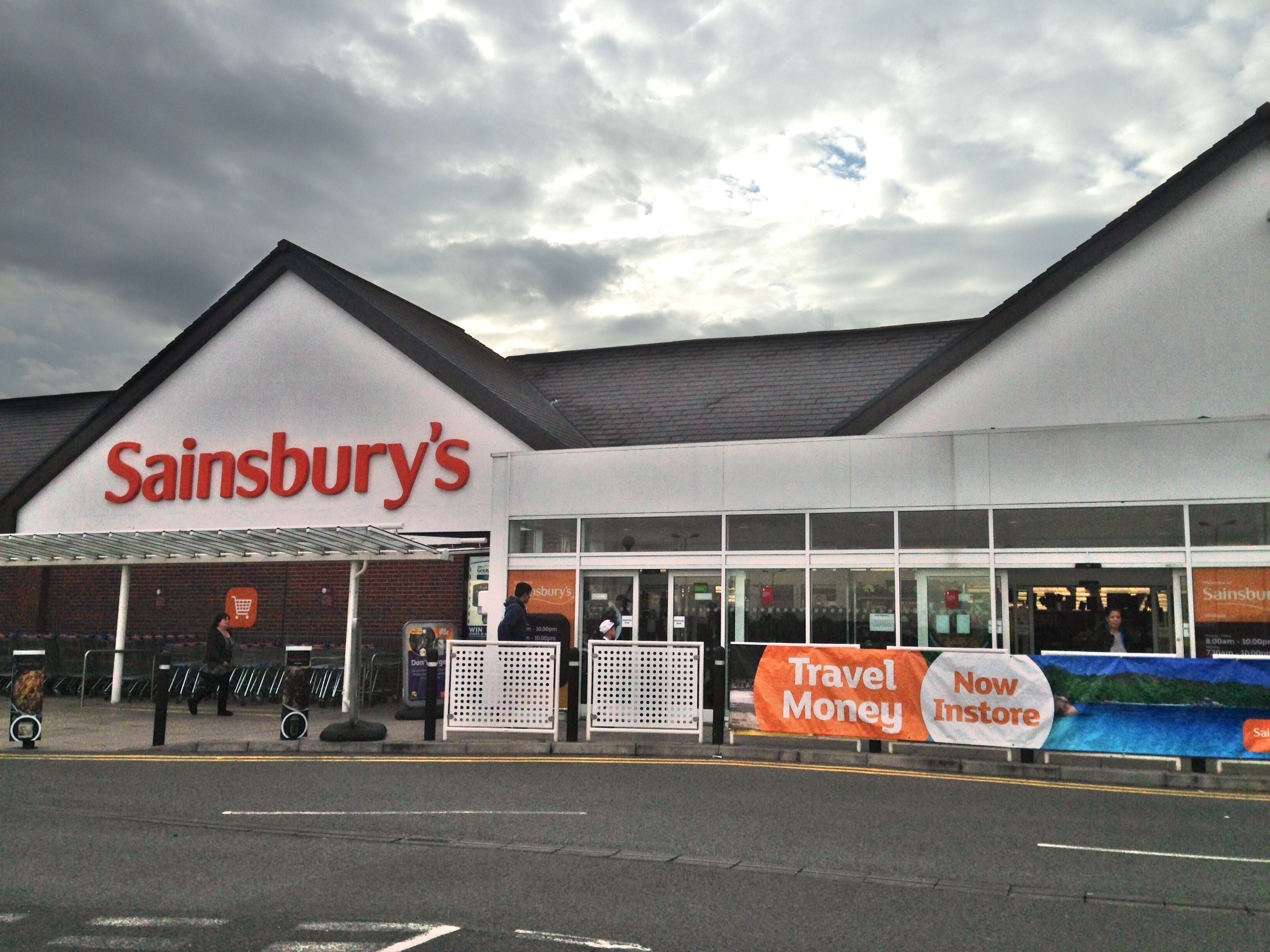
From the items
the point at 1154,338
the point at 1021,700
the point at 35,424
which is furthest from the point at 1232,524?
the point at 35,424

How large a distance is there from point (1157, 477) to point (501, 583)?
1041 centimetres

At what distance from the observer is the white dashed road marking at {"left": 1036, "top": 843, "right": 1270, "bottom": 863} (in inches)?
313

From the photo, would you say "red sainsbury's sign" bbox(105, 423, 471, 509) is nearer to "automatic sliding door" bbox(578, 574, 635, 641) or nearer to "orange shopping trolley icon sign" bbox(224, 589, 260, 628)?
"orange shopping trolley icon sign" bbox(224, 589, 260, 628)

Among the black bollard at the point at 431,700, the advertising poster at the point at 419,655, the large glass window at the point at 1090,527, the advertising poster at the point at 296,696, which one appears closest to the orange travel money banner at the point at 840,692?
the large glass window at the point at 1090,527

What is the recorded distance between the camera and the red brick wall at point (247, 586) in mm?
21906

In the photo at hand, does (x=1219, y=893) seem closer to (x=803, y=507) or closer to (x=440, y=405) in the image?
(x=803, y=507)

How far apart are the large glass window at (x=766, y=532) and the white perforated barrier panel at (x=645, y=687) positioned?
358 centimetres

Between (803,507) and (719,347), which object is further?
(719,347)

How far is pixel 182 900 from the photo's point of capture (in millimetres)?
6617

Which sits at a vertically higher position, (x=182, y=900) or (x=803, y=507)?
(x=803, y=507)

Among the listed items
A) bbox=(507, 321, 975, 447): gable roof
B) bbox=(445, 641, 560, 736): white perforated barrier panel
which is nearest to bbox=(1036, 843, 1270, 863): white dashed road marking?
bbox=(445, 641, 560, 736): white perforated barrier panel

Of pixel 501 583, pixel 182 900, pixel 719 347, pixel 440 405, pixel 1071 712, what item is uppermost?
pixel 719 347

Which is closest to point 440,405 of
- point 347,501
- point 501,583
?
point 347,501

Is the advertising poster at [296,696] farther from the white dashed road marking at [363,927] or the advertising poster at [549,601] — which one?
the white dashed road marking at [363,927]
